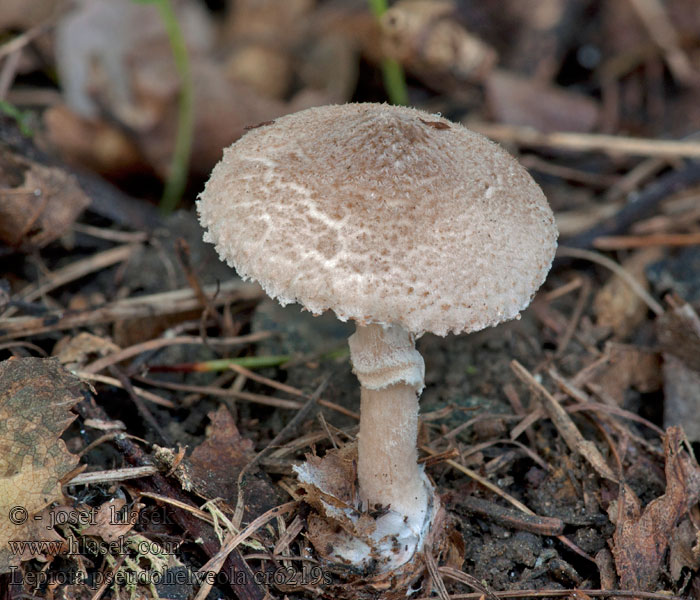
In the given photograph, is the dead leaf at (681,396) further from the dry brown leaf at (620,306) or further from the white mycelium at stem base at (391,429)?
the white mycelium at stem base at (391,429)

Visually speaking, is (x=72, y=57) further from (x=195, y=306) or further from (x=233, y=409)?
(x=233, y=409)

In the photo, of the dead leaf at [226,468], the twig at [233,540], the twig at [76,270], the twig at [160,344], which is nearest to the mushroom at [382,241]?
the twig at [233,540]

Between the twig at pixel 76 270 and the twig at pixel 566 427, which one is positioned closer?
the twig at pixel 566 427

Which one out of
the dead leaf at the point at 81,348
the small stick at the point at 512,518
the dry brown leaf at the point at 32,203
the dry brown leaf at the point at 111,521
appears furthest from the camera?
the dry brown leaf at the point at 32,203

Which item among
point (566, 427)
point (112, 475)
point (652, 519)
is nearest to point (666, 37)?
point (566, 427)

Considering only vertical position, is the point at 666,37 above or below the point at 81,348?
above

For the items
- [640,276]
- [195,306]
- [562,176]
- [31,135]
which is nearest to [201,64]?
[31,135]

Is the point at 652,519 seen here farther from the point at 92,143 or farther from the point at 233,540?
the point at 92,143
